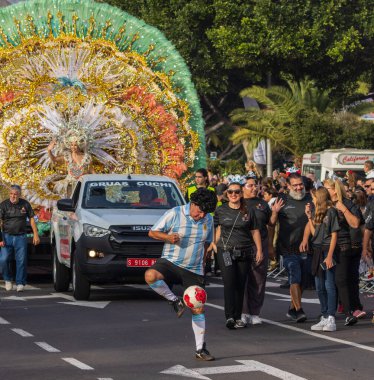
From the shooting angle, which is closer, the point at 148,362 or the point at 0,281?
the point at 148,362

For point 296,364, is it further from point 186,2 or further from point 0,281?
point 186,2

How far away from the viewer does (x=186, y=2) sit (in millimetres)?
48219

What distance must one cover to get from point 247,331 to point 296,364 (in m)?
2.75

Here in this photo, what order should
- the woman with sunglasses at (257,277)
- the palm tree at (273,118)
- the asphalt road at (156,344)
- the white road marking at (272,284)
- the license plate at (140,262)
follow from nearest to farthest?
the asphalt road at (156,344) < the woman with sunglasses at (257,277) < the license plate at (140,262) < the white road marking at (272,284) < the palm tree at (273,118)

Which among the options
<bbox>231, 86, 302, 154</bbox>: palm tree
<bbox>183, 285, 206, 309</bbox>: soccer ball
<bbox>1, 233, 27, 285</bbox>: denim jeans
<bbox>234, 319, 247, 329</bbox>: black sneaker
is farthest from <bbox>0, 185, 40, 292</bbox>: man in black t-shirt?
<bbox>231, 86, 302, 154</bbox>: palm tree

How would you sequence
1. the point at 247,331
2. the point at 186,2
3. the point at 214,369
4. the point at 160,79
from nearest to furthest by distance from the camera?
the point at 214,369 < the point at 247,331 < the point at 160,79 < the point at 186,2

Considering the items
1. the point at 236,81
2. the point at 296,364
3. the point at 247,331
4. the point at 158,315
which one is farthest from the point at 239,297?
the point at 236,81

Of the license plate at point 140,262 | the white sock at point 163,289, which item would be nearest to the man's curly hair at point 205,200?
the white sock at point 163,289

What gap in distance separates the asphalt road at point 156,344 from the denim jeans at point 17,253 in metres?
1.75

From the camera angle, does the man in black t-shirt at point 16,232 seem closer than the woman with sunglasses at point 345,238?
No

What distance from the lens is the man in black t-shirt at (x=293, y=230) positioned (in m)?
15.0

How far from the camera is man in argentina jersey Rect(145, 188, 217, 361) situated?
12031 millimetres

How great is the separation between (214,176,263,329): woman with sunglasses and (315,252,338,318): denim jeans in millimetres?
797

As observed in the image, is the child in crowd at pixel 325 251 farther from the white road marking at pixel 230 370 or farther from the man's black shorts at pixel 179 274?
the white road marking at pixel 230 370
